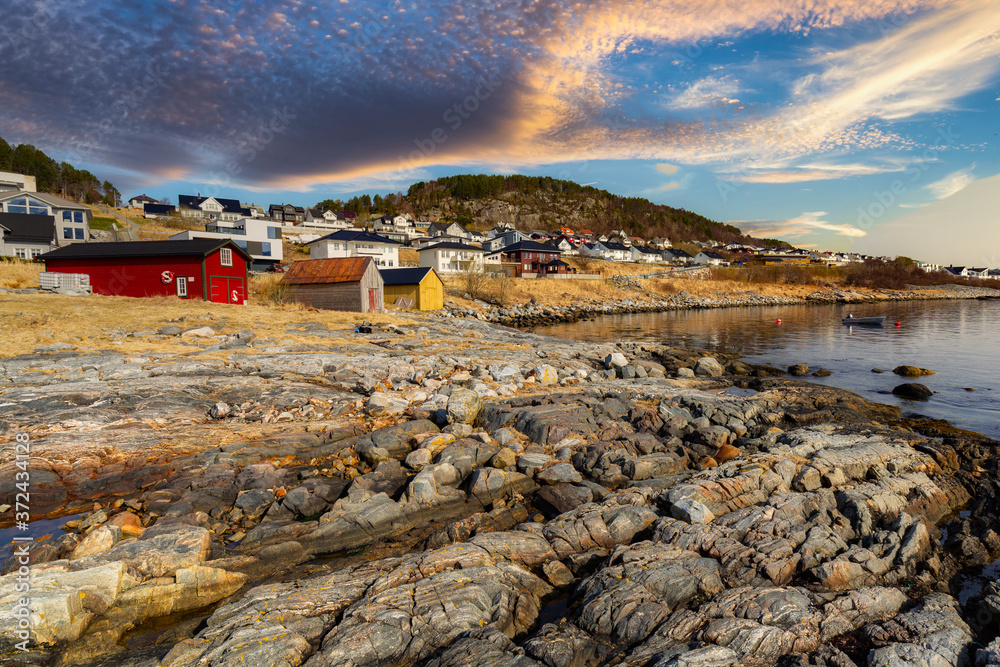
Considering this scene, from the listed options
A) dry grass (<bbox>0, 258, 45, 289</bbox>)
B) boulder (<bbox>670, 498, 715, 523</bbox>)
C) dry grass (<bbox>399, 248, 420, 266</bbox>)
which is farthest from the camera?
dry grass (<bbox>399, 248, 420, 266</bbox>)

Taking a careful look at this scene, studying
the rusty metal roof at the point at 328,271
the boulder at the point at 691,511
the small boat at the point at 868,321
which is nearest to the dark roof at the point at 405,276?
the rusty metal roof at the point at 328,271

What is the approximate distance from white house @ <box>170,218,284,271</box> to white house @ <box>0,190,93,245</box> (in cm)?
1090

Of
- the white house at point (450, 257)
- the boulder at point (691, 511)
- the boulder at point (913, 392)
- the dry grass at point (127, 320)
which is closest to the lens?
the boulder at point (691, 511)

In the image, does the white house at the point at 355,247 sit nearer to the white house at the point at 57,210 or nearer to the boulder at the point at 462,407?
the white house at the point at 57,210

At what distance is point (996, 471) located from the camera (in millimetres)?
12812

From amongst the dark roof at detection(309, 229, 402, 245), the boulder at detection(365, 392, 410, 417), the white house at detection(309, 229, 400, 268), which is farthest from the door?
the dark roof at detection(309, 229, 402, 245)

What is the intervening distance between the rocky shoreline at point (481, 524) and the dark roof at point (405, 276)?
29470 millimetres

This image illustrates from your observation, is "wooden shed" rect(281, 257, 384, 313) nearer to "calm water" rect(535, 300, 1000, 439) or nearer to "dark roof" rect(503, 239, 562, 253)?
"calm water" rect(535, 300, 1000, 439)

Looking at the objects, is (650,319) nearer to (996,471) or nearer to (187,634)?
(996,471)

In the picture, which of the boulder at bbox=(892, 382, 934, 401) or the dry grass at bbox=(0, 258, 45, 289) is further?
the dry grass at bbox=(0, 258, 45, 289)

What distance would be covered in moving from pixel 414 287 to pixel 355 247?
2378 centimetres

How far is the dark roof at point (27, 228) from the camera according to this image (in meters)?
49.5

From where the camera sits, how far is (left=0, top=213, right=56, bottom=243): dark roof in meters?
49.5

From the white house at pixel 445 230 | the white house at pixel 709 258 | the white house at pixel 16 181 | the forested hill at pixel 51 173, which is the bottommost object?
the white house at pixel 709 258
